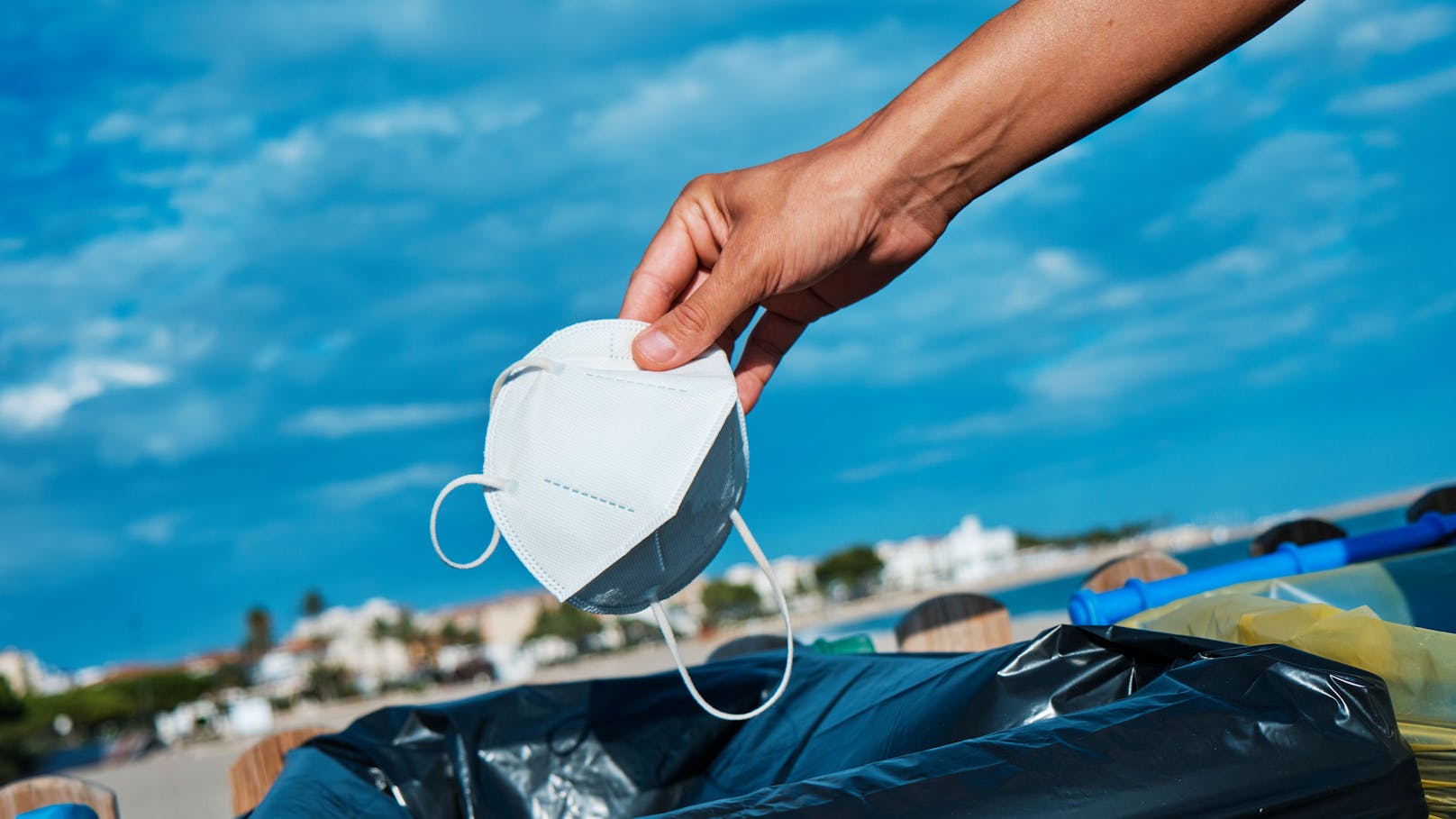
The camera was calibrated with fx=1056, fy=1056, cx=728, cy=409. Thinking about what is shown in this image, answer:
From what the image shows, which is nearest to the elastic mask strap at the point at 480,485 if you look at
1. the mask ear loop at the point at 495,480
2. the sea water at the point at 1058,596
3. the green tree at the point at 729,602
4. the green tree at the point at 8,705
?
the mask ear loop at the point at 495,480

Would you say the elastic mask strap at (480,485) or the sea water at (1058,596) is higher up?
the elastic mask strap at (480,485)

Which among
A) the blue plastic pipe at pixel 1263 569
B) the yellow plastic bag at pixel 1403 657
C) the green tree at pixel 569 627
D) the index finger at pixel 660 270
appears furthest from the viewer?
the green tree at pixel 569 627

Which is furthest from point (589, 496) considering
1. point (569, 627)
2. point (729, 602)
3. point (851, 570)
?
point (851, 570)

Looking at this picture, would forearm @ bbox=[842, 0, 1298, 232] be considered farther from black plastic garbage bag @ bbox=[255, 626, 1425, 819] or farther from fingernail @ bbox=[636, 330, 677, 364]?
black plastic garbage bag @ bbox=[255, 626, 1425, 819]

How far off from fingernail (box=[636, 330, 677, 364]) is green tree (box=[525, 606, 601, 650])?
62.5m

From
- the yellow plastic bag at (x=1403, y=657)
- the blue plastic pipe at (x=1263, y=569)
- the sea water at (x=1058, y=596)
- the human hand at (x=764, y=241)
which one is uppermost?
the human hand at (x=764, y=241)

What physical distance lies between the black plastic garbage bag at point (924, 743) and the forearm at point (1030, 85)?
2.54 feet

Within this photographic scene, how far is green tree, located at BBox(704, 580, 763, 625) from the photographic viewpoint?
64.7m

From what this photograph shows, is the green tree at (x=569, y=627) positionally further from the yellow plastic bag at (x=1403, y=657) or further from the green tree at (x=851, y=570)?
the yellow plastic bag at (x=1403, y=657)

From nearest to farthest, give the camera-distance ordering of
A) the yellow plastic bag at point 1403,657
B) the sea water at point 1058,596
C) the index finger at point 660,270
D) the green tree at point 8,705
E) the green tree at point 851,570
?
the yellow plastic bag at point 1403,657 → the index finger at point 660,270 → the sea water at point 1058,596 → the green tree at point 8,705 → the green tree at point 851,570

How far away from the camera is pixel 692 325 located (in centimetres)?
168

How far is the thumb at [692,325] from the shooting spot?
1.68m

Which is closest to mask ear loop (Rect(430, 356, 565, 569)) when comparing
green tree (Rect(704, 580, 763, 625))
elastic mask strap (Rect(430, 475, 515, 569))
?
elastic mask strap (Rect(430, 475, 515, 569))

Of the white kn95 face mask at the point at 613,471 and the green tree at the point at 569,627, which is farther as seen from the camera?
the green tree at the point at 569,627
